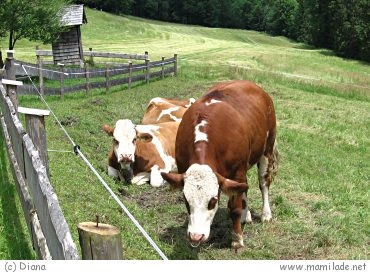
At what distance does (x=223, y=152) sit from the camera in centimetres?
546

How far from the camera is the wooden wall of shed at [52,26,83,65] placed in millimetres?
27641

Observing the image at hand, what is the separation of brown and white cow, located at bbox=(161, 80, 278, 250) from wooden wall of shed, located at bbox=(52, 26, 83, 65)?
2230cm

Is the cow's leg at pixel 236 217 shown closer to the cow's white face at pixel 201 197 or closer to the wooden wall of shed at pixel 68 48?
the cow's white face at pixel 201 197

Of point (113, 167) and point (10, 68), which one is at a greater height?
point (10, 68)

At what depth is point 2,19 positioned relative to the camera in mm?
18969

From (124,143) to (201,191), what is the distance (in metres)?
3.58

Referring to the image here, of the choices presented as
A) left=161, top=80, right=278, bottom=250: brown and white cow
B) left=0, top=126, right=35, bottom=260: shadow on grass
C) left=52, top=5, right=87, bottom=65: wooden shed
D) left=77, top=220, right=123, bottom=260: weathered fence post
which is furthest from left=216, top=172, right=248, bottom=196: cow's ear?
left=52, top=5, right=87, bottom=65: wooden shed

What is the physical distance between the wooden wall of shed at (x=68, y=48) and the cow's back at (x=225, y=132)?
73.8 feet

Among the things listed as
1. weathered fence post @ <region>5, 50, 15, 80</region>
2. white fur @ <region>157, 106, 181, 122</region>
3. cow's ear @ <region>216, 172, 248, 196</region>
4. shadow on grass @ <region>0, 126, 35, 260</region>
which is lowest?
shadow on grass @ <region>0, 126, 35, 260</region>

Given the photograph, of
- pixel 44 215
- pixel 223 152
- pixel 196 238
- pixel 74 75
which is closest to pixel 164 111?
pixel 223 152

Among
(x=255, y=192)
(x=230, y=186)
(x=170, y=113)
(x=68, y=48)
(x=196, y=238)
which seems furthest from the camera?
(x=68, y=48)

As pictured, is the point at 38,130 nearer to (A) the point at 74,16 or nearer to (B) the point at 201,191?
(B) the point at 201,191

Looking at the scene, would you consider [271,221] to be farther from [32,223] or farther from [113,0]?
[113,0]

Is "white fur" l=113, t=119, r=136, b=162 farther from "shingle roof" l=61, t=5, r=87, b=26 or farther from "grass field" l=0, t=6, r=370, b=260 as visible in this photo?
"shingle roof" l=61, t=5, r=87, b=26
